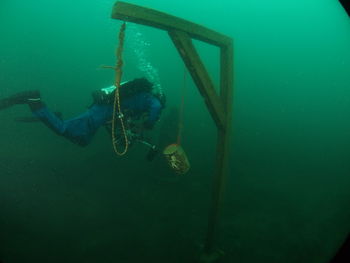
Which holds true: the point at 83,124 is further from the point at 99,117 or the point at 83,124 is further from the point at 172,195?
the point at 172,195

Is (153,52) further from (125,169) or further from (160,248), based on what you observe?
(160,248)

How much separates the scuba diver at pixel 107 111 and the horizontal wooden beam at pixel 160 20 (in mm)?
1701

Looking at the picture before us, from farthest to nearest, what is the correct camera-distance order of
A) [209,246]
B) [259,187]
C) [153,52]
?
[153,52], [259,187], [209,246]

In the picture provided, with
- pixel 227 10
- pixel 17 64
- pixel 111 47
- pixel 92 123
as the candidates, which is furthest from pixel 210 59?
pixel 92 123

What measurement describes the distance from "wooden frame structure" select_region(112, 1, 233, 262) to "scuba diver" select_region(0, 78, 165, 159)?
1204 millimetres

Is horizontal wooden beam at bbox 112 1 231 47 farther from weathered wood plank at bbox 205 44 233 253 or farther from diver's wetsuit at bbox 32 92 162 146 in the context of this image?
diver's wetsuit at bbox 32 92 162 146

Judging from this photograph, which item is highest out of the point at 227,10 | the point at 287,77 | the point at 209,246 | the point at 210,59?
the point at 227,10

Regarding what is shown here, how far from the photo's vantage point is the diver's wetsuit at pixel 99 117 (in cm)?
430

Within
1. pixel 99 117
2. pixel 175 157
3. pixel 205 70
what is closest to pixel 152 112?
pixel 99 117

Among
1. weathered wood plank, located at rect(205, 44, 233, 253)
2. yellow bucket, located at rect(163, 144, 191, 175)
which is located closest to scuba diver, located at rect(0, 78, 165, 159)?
yellow bucket, located at rect(163, 144, 191, 175)

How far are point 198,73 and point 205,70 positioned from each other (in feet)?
0.43

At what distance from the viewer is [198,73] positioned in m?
2.78

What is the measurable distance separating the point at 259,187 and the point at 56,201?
5.46 metres

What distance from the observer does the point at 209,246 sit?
3766 millimetres
